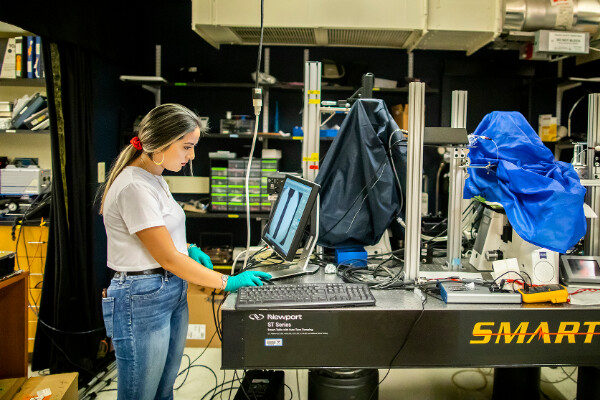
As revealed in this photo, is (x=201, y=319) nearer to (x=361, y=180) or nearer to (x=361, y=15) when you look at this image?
(x=361, y=180)

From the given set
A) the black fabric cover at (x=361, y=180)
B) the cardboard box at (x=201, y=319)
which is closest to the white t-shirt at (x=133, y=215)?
the black fabric cover at (x=361, y=180)

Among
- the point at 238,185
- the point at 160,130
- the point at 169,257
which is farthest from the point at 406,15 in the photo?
the point at 169,257

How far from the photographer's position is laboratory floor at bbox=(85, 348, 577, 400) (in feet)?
8.18

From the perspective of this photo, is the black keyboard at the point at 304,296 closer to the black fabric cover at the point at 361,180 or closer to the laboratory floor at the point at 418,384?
the black fabric cover at the point at 361,180

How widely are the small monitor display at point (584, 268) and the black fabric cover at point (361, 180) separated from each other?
70 centimetres

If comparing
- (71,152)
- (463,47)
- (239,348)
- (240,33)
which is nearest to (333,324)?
(239,348)

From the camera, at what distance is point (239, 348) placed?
138 centimetres

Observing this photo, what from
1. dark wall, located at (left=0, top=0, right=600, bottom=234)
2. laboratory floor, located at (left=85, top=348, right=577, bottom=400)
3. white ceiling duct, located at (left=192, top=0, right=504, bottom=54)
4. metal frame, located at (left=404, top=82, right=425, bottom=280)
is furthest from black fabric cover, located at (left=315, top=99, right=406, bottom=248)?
dark wall, located at (left=0, top=0, right=600, bottom=234)

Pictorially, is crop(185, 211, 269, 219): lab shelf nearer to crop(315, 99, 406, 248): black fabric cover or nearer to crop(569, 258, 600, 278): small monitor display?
crop(315, 99, 406, 248): black fabric cover

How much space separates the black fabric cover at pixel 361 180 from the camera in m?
1.92

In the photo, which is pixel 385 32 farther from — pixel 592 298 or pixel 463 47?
pixel 592 298

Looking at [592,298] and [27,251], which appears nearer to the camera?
[592,298]

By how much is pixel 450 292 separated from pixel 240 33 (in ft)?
8.98

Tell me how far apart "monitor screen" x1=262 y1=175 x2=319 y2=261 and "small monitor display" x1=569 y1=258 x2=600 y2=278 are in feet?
3.38
